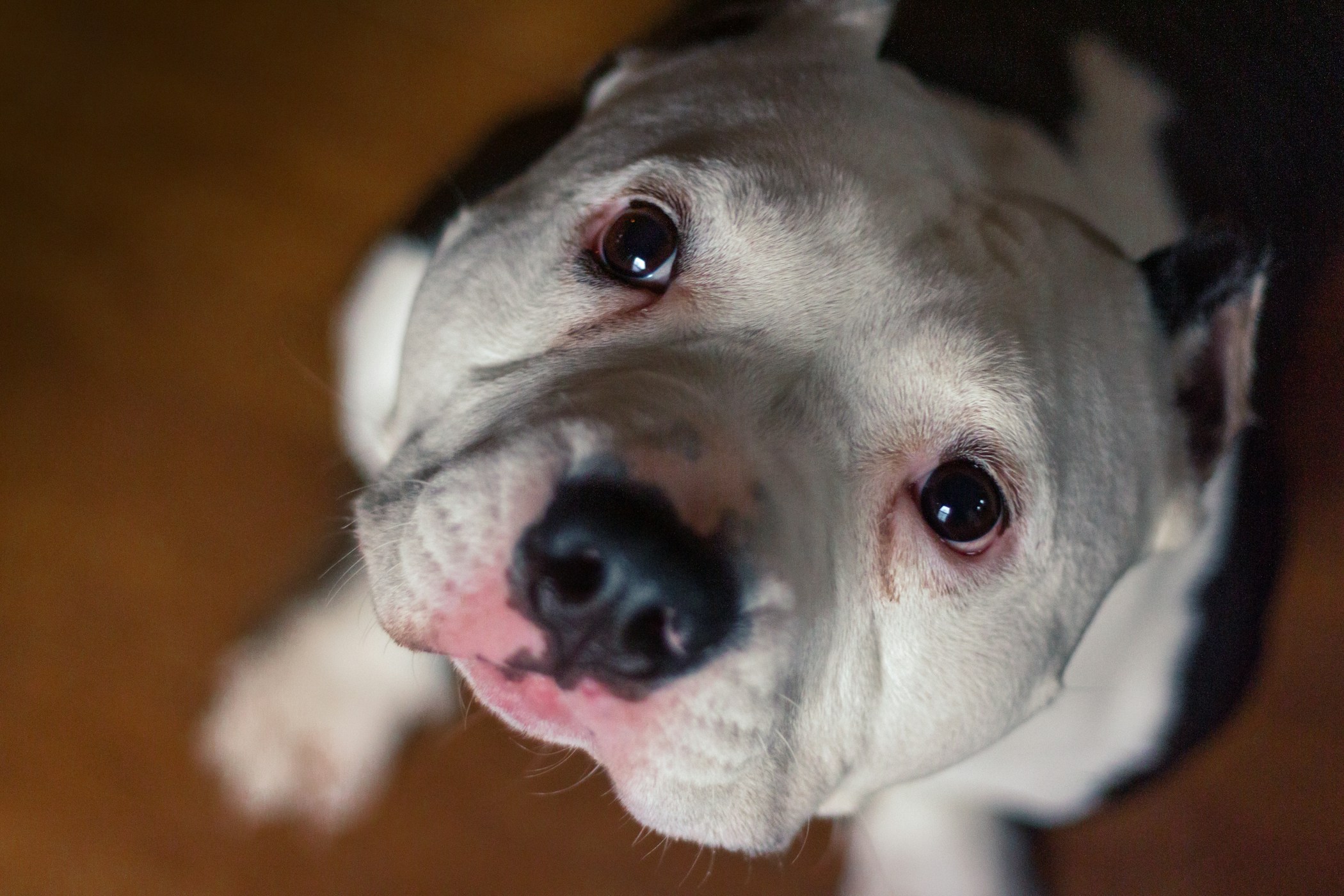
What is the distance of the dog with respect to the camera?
40.0 inches

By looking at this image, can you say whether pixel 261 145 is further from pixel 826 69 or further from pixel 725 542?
pixel 725 542

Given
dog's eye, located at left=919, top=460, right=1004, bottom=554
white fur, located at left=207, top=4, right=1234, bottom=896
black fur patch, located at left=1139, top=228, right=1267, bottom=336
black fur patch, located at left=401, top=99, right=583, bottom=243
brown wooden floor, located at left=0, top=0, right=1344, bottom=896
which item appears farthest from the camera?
brown wooden floor, located at left=0, top=0, right=1344, bottom=896

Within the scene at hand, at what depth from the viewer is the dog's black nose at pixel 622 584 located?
0.95 meters

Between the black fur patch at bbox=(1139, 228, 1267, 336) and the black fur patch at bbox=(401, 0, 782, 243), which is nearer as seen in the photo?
the black fur patch at bbox=(1139, 228, 1267, 336)

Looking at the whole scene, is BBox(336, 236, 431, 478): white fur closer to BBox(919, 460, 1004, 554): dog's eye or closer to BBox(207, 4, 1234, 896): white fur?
BBox(207, 4, 1234, 896): white fur

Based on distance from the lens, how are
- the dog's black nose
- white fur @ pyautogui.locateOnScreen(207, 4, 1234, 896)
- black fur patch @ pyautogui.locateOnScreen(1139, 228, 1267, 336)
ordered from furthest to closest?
black fur patch @ pyautogui.locateOnScreen(1139, 228, 1267, 336)
white fur @ pyautogui.locateOnScreen(207, 4, 1234, 896)
the dog's black nose

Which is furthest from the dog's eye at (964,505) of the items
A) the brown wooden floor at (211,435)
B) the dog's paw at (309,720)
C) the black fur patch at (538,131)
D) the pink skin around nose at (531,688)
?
the dog's paw at (309,720)

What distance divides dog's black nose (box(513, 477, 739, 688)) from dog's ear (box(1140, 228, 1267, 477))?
82 centimetres

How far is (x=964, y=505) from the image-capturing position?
1199 mm

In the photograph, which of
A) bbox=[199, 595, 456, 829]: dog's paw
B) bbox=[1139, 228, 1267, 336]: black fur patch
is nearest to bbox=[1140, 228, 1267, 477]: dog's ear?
bbox=[1139, 228, 1267, 336]: black fur patch

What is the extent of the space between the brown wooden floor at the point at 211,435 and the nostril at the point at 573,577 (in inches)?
42.5

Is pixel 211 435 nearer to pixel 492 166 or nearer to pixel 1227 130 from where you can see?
pixel 492 166

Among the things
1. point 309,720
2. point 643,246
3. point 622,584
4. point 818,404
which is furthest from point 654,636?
point 309,720

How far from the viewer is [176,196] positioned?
2.48 meters
